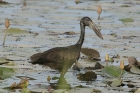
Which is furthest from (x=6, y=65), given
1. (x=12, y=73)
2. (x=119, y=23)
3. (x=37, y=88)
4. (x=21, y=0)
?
(x=21, y=0)

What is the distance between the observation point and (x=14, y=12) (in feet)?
49.3

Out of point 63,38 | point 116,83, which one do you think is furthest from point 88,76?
point 63,38

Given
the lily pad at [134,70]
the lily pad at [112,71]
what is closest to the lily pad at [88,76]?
the lily pad at [112,71]

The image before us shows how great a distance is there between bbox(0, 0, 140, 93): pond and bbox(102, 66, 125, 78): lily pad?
9 centimetres

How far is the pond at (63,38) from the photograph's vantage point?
8.49 metres

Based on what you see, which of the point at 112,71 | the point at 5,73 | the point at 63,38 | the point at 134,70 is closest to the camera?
the point at 5,73

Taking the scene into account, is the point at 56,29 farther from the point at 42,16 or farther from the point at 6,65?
A: the point at 6,65

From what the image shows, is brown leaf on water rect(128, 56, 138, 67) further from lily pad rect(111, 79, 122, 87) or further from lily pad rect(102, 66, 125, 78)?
lily pad rect(111, 79, 122, 87)

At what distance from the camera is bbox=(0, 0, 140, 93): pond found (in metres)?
8.49

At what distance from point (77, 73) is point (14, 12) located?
6.18 metres

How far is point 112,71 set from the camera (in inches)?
349

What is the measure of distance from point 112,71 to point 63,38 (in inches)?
122

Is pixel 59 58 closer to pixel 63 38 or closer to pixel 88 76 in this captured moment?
pixel 88 76

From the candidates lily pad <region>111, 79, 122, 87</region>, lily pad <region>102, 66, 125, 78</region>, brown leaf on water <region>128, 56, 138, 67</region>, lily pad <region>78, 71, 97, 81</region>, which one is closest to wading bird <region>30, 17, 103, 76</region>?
lily pad <region>78, 71, 97, 81</region>
